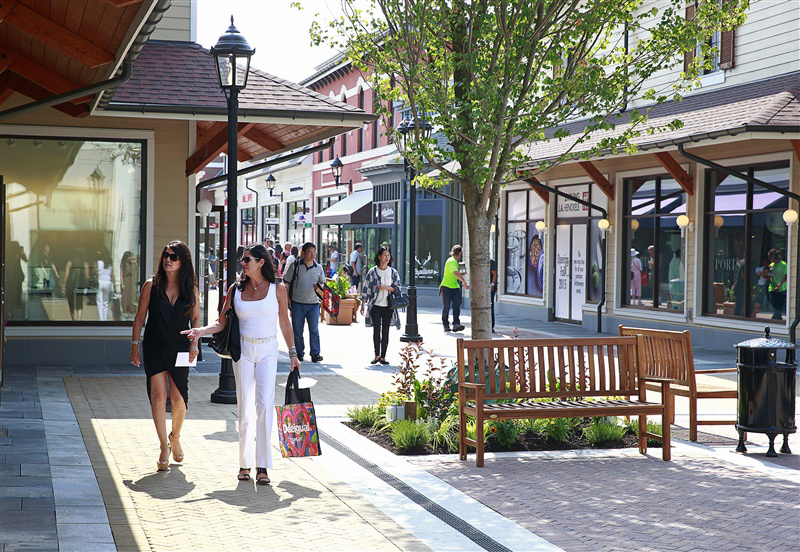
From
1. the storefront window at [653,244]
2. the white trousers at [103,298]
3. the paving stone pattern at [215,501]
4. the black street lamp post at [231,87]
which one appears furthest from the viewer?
the storefront window at [653,244]

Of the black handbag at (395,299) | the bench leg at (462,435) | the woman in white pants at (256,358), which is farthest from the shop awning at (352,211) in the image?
the woman in white pants at (256,358)

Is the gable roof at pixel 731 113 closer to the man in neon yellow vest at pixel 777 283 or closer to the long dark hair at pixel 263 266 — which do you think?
the man in neon yellow vest at pixel 777 283

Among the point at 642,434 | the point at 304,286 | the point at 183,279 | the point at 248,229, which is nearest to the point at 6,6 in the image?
the point at 183,279

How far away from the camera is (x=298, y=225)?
50.3 meters

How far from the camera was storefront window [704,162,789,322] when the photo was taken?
17.4m

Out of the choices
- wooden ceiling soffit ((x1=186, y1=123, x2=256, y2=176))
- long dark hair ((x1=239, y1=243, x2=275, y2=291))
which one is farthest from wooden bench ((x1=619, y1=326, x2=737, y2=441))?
wooden ceiling soffit ((x1=186, y1=123, x2=256, y2=176))

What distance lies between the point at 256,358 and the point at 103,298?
7.77 metres

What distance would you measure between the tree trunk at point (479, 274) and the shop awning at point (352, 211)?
2697 cm

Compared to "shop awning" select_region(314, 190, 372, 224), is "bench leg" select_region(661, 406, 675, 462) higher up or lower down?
lower down

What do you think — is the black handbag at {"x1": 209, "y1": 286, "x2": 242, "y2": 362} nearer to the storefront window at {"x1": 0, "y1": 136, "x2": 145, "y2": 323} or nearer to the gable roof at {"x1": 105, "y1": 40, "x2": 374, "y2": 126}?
the gable roof at {"x1": 105, "y1": 40, "x2": 374, "y2": 126}

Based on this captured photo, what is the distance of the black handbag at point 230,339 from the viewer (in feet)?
25.4

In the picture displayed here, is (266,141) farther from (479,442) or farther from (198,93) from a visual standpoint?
(479,442)

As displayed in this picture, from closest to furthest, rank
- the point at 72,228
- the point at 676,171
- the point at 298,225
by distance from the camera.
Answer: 1. the point at 72,228
2. the point at 676,171
3. the point at 298,225

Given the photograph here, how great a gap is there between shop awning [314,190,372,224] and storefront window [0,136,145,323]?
22.5m
